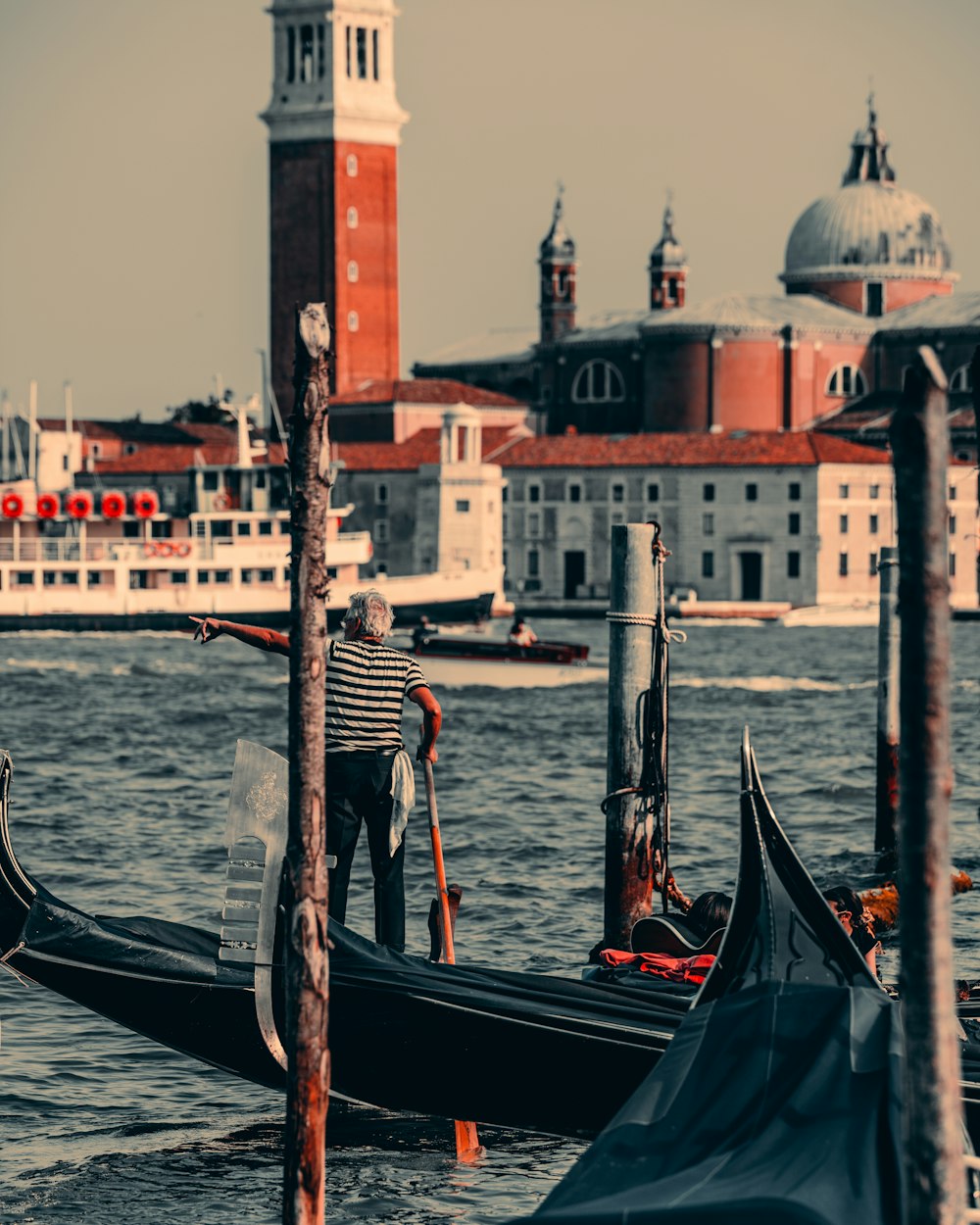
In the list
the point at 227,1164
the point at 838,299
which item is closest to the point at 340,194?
the point at 838,299

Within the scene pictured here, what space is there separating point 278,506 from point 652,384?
18735 millimetres

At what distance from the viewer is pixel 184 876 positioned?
14.1 metres

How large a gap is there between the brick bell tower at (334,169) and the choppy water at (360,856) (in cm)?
3181

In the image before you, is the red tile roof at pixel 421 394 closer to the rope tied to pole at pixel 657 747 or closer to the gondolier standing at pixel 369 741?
the rope tied to pole at pixel 657 747

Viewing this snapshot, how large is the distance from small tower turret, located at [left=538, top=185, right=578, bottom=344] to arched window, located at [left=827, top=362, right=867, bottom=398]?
33.4 feet

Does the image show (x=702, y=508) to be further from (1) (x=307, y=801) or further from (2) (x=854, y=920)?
(1) (x=307, y=801)

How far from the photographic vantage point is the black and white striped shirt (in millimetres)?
7953

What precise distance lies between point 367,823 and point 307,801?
1855 mm

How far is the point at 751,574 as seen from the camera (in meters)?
66.8

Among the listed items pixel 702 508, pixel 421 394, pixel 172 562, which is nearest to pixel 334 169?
pixel 421 394

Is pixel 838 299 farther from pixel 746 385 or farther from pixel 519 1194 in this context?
pixel 519 1194

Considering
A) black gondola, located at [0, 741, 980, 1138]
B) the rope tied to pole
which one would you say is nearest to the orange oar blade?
black gondola, located at [0, 741, 980, 1138]

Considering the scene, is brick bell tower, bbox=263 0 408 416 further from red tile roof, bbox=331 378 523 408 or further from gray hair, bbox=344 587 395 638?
gray hair, bbox=344 587 395 638

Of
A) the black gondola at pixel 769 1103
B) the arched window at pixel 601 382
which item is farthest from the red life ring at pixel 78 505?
the black gondola at pixel 769 1103
